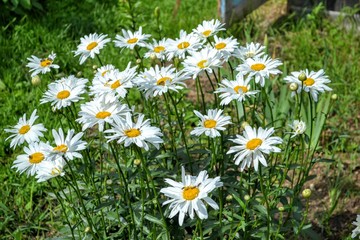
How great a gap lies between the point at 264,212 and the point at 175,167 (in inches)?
13.4

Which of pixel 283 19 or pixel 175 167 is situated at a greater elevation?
pixel 283 19

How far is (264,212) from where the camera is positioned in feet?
6.47

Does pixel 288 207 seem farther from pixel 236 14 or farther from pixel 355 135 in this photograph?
pixel 236 14

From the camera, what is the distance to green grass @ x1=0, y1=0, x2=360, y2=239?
286 centimetres

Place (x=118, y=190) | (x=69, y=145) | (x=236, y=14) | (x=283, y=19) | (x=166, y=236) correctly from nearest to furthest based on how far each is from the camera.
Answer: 1. (x=69, y=145)
2. (x=166, y=236)
3. (x=118, y=190)
4. (x=236, y=14)
5. (x=283, y=19)

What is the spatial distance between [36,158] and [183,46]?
648mm

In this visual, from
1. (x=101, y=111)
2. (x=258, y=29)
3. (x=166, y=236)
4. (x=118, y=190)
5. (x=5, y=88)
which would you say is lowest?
(x=166, y=236)

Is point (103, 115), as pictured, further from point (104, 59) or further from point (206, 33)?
point (104, 59)

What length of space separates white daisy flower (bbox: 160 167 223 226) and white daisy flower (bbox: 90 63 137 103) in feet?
1.20

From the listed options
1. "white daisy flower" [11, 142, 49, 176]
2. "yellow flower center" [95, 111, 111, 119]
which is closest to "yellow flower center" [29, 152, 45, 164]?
"white daisy flower" [11, 142, 49, 176]

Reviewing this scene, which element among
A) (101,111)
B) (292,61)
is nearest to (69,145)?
(101,111)

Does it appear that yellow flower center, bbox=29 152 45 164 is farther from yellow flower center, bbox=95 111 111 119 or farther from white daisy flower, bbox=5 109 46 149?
yellow flower center, bbox=95 111 111 119

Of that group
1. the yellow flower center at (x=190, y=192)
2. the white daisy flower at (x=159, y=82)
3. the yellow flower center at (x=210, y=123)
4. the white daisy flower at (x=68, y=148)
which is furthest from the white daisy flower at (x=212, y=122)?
the white daisy flower at (x=68, y=148)


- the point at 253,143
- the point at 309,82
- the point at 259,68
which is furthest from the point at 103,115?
the point at 309,82
